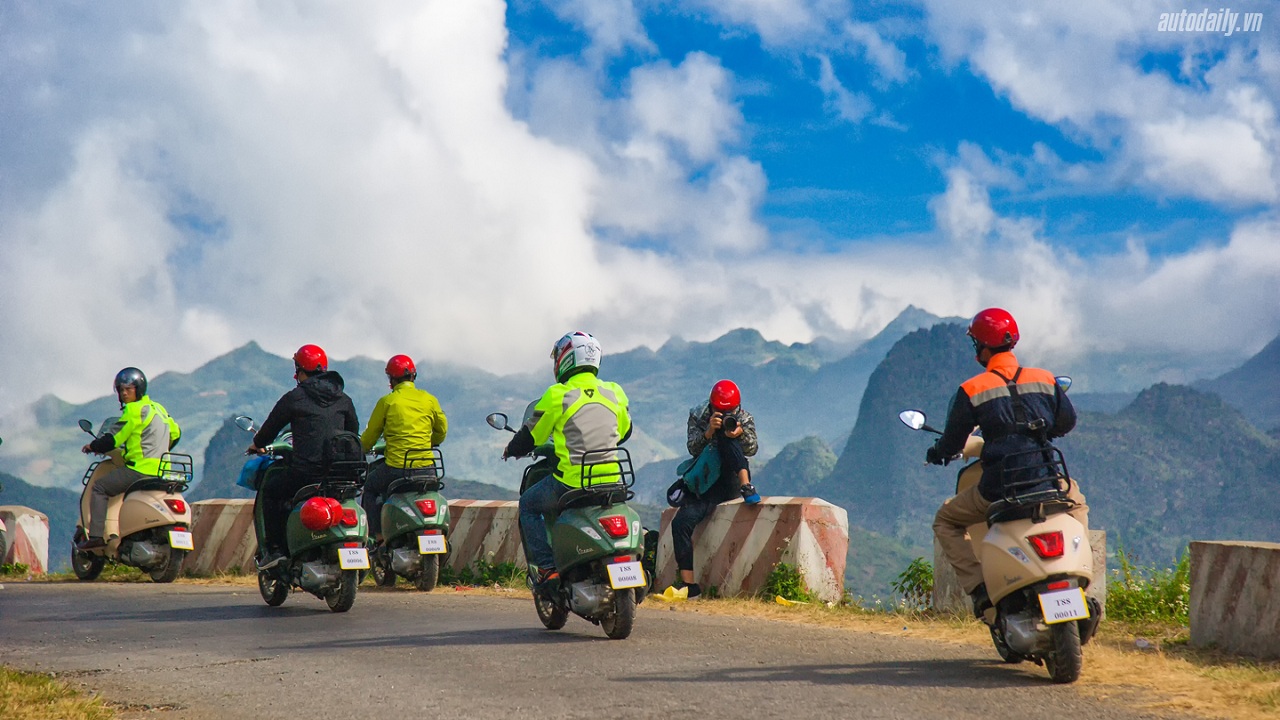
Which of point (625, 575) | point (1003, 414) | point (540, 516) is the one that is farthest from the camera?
point (540, 516)

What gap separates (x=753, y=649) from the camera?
8.08 metres

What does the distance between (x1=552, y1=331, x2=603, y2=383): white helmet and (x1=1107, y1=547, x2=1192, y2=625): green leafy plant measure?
4539 millimetres

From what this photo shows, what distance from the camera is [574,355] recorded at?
8.88 metres

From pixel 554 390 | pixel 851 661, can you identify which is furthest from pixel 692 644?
pixel 554 390

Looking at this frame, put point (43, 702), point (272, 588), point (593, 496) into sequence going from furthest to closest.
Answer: point (272, 588) < point (593, 496) < point (43, 702)

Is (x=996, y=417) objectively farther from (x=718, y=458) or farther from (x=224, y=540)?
(x=224, y=540)

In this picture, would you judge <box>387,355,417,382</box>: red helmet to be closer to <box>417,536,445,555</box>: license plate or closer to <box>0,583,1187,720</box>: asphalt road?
<box>417,536,445,555</box>: license plate

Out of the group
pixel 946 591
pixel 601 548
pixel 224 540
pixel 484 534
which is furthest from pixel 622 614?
pixel 224 540

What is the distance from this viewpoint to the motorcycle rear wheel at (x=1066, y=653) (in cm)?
658

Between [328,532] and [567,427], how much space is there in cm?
275

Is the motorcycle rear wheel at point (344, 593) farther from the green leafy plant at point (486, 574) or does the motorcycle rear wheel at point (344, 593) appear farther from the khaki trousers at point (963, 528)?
the khaki trousers at point (963, 528)

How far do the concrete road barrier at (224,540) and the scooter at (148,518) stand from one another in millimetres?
1547

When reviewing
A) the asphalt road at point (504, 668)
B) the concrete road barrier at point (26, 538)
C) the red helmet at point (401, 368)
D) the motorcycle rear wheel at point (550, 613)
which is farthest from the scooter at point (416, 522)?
the concrete road barrier at point (26, 538)

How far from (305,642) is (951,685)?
14.4 feet
